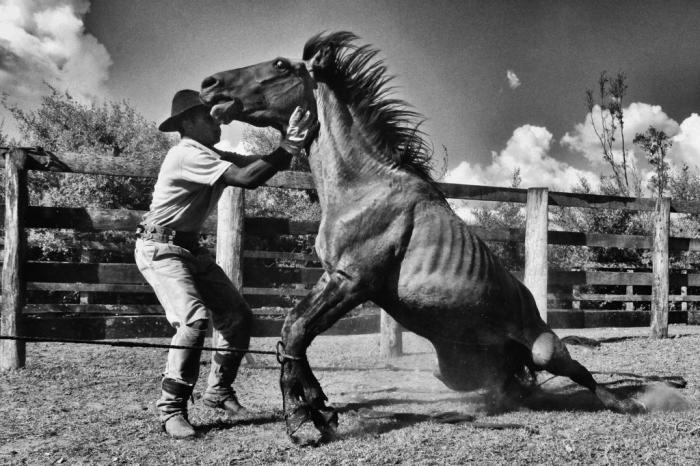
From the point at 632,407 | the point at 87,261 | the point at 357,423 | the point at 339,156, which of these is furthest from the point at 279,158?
the point at 87,261

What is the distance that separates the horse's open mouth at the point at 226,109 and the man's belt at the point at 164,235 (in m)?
0.80

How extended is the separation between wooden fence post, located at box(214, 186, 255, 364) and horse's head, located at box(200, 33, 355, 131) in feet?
7.24

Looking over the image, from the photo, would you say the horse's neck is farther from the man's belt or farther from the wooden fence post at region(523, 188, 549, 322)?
the wooden fence post at region(523, 188, 549, 322)

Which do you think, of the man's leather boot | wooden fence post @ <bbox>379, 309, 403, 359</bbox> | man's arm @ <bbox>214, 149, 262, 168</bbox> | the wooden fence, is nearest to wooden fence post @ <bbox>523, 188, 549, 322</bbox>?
the wooden fence

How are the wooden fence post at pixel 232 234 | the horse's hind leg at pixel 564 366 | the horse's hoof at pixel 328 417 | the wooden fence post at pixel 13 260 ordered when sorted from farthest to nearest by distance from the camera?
the wooden fence post at pixel 232 234
the wooden fence post at pixel 13 260
the horse's hind leg at pixel 564 366
the horse's hoof at pixel 328 417

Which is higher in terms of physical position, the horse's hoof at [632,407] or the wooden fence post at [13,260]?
the wooden fence post at [13,260]

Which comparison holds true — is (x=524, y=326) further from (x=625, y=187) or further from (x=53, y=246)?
(x=625, y=187)

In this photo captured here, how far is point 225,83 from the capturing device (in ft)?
11.1

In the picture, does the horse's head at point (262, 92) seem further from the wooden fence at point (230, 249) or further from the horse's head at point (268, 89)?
the wooden fence at point (230, 249)

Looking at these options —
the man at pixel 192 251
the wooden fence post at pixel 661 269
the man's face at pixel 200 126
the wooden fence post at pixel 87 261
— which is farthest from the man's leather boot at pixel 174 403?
the wooden fence post at pixel 87 261

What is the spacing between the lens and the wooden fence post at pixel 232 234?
5547 mm

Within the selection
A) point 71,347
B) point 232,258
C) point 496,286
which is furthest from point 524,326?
point 71,347

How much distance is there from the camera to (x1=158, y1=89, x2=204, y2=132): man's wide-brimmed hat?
149 inches

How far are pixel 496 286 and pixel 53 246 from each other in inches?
402
